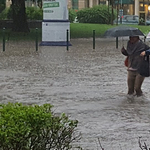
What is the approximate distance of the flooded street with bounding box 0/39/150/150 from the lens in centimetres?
803

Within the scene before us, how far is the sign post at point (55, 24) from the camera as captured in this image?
26859 millimetres

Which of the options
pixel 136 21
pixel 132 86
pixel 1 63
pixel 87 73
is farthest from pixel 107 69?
pixel 136 21

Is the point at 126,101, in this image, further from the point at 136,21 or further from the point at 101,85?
the point at 136,21

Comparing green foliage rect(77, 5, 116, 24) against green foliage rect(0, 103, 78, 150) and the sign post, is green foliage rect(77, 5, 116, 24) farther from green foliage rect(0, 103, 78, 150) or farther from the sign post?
green foliage rect(0, 103, 78, 150)

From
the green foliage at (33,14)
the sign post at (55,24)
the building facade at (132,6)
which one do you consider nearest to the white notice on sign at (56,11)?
the sign post at (55,24)

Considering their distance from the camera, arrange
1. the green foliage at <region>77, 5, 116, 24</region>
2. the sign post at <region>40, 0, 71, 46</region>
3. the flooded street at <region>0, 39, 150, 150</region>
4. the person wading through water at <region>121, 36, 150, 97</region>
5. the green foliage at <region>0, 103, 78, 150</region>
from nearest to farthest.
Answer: the green foliage at <region>0, 103, 78, 150</region>
the flooded street at <region>0, 39, 150, 150</region>
the person wading through water at <region>121, 36, 150, 97</region>
the sign post at <region>40, 0, 71, 46</region>
the green foliage at <region>77, 5, 116, 24</region>

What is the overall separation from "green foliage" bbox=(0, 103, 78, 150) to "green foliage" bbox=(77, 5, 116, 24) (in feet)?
146

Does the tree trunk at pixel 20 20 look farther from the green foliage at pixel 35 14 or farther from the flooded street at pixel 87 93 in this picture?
the flooded street at pixel 87 93

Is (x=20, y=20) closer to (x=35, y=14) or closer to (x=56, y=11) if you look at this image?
(x=56, y=11)

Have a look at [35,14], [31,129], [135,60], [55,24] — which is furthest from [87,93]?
[35,14]

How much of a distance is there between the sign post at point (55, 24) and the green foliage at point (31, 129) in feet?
72.3

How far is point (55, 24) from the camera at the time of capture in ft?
88.2

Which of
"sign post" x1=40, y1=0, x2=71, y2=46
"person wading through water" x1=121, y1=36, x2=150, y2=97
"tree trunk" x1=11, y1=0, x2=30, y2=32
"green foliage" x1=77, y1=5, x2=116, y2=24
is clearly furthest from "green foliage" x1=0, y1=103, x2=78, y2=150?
"green foliage" x1=77, y1=5, x2=116, y2=24

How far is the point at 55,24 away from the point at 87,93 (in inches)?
605
